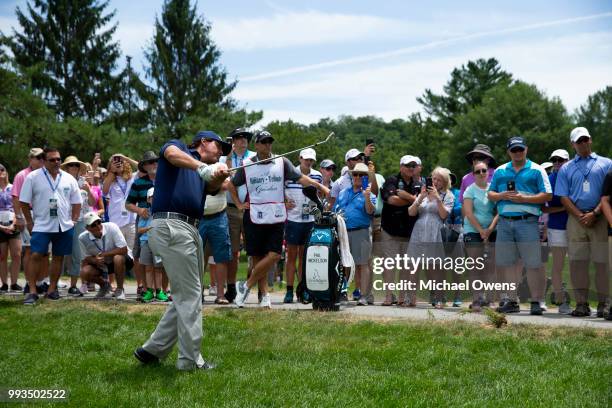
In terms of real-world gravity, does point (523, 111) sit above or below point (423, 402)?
above

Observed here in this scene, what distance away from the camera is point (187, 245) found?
22.8 ft

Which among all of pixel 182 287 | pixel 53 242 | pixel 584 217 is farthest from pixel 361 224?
pixel 182 287

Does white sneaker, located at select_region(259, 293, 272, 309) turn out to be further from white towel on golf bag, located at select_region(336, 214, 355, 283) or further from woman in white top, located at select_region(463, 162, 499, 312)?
woman in white top, located at select_region(463, 162, 499, 312)

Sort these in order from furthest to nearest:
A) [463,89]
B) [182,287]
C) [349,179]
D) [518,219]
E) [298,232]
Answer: [463,89] → [349,179] → [298,232] → [518,219] → [182,287]

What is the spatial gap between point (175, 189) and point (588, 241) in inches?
227

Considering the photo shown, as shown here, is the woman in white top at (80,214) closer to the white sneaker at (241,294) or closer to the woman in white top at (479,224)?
the white sneaker at (241,294)

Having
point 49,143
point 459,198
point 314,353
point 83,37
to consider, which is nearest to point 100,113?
point 83,37

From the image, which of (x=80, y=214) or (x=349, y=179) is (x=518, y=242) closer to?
(x=349, y=179)

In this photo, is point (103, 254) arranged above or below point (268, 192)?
below

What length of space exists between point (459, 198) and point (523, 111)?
5597 centimetres

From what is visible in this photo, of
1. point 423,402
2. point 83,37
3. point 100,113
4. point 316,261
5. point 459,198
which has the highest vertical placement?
point 83,37

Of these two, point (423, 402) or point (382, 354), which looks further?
point (382, 354)

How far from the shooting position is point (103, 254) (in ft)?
40.2

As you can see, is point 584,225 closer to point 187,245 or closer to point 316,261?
point 316,261
